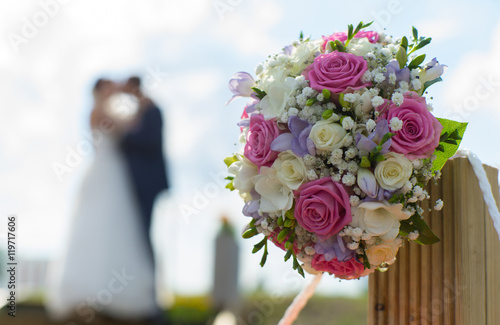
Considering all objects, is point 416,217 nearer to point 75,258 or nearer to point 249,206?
point 249,206

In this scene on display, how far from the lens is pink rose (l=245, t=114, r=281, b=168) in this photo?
117 centimetres

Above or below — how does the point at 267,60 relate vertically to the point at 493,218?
above

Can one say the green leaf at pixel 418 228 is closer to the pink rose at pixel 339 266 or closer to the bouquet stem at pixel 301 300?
the pink rose at pixel 339 266

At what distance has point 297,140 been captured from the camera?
3.76ft

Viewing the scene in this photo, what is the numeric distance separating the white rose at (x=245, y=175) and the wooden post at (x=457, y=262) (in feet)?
1.58

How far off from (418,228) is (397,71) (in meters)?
0.36

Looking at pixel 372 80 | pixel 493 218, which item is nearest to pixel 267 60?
pixel 372 80

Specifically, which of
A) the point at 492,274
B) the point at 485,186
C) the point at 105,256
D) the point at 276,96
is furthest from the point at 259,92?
the point at 105,256

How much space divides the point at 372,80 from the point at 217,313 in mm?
5515

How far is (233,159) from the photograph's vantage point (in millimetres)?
1318

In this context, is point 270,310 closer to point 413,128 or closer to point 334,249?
point 334,249

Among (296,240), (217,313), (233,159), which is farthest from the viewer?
(217,313)

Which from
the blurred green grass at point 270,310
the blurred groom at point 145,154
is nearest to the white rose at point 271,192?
the blurred groom at point 145,154

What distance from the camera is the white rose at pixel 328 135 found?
109cm
